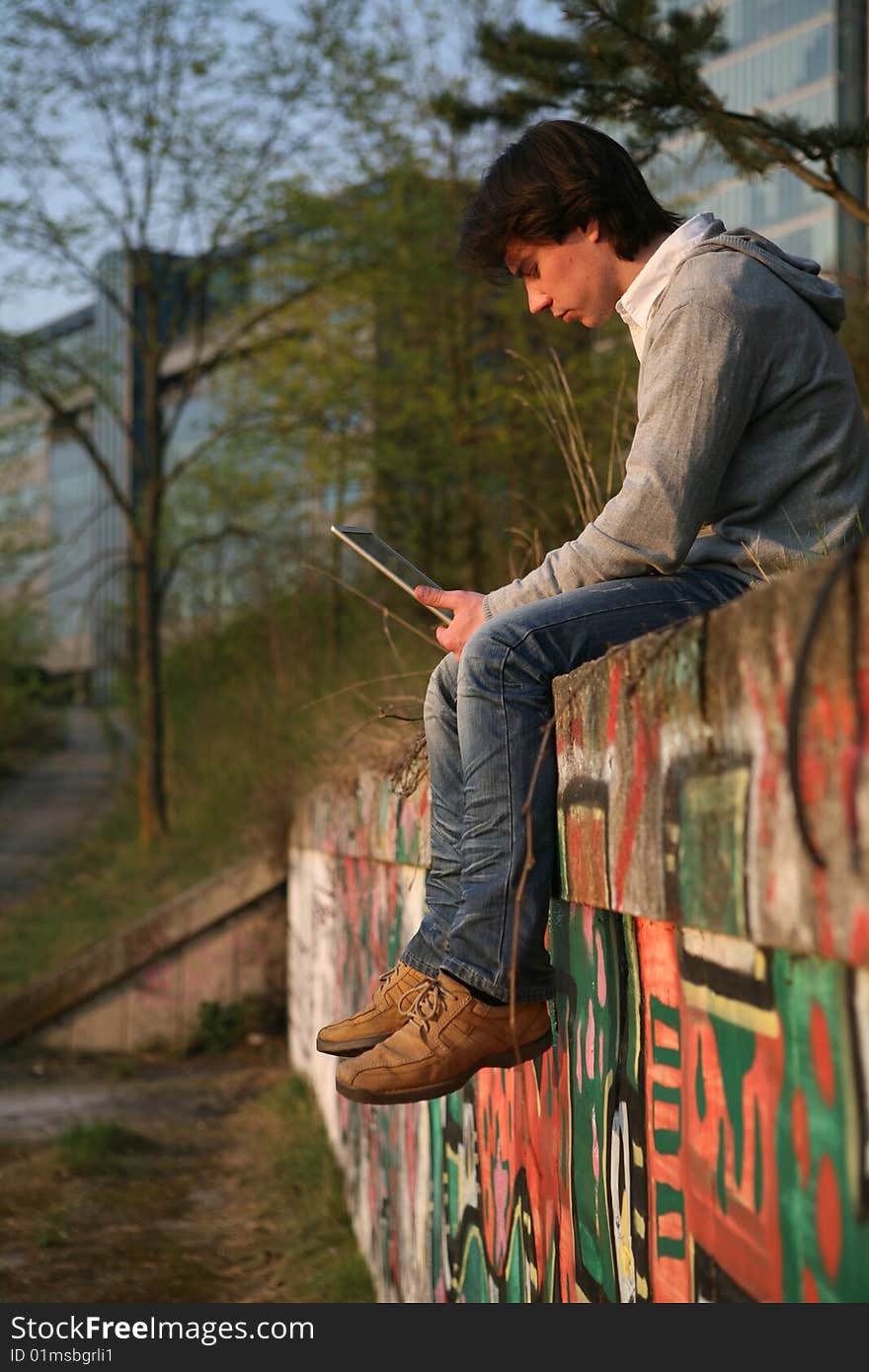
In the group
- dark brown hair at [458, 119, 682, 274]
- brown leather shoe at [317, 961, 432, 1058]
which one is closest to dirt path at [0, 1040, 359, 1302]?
brown leather shoe at [317, 961, 432, 1058]

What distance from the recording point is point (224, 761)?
1343 cm

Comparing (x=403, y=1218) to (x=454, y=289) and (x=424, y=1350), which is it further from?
(x=454, y=289)

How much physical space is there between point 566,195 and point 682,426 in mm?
563

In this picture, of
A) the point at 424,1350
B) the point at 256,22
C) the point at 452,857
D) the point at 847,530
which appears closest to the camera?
the point at 424,1350

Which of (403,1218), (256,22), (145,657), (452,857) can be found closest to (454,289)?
(256,22)

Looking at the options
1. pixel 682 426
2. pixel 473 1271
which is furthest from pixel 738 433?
pixel 473 1271

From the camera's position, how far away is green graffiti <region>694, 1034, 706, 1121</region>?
1.65m

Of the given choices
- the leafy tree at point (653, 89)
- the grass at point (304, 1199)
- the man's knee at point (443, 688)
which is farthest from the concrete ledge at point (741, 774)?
the grass at point (304, 1199)

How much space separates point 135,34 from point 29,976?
29.0 ft

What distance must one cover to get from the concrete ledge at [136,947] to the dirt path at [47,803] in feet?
15.1

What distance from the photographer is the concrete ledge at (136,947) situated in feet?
33.4

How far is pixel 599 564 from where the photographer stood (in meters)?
2.30

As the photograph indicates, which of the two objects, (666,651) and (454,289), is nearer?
(666,651)

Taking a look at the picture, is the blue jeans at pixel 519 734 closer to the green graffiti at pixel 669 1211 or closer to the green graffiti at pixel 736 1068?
the green graffiti at pixel 669 1211
